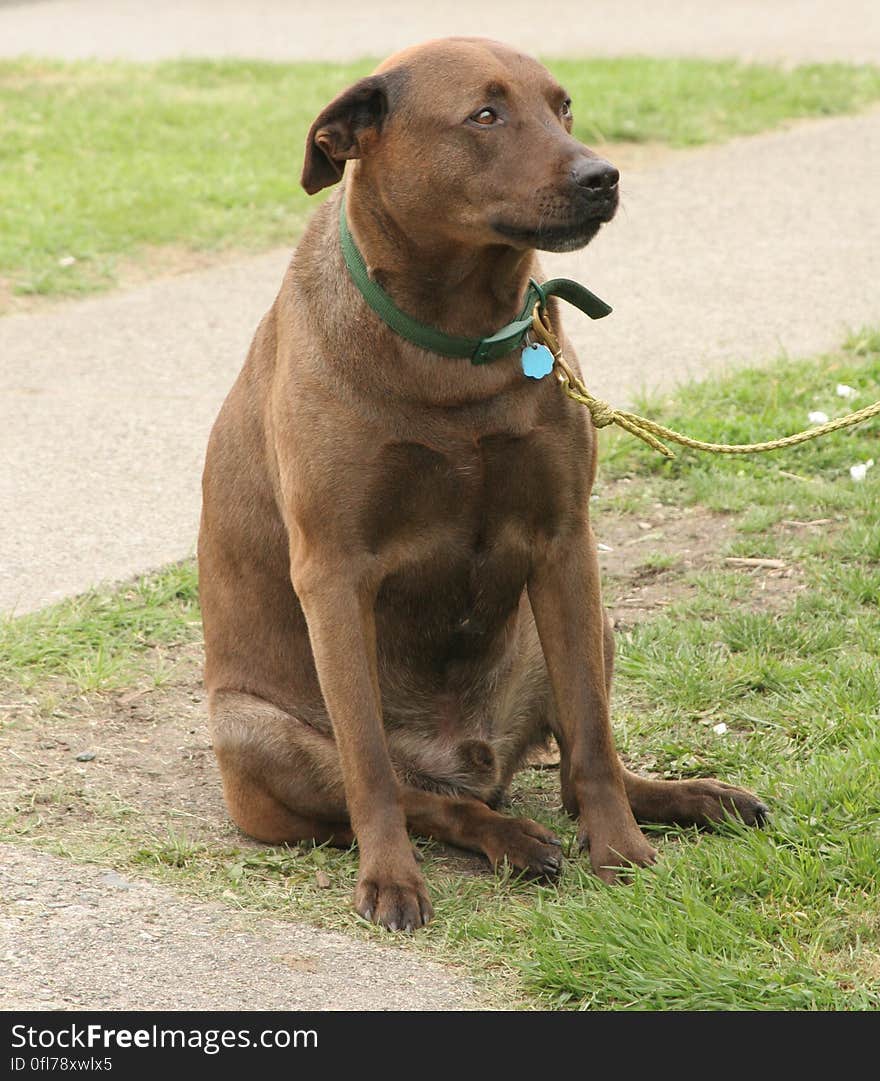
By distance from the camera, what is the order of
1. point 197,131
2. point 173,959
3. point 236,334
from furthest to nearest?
point 197,131 < point 236,334 < point 173,959

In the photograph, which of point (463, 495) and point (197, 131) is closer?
point (463, 495)

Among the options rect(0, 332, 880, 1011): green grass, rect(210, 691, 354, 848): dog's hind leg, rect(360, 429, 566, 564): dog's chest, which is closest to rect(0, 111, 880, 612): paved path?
rect(0, 332, 880, 1011): green grass

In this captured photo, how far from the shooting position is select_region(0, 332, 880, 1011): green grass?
300 cm

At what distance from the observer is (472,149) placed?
329 cm

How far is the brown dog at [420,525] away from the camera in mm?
3324

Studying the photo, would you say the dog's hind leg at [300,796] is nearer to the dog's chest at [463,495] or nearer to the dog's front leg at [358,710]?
the dog's front leg at [358,710]

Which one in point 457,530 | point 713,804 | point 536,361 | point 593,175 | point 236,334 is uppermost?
point 593,175

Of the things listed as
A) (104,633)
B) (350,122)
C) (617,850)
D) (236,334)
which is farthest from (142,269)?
(617,850)

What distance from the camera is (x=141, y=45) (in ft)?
46.8

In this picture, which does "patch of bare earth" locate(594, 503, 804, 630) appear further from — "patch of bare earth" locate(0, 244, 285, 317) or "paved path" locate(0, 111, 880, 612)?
"patch of bare earth" locate(0, 244, 285, 317)

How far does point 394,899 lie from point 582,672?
2.15ft

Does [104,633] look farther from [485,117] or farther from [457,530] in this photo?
[485,117]

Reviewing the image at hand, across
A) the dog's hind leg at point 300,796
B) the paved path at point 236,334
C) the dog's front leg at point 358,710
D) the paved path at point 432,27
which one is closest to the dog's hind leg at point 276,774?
the dog's hind leg at point 300,796

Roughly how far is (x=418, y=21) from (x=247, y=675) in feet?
42.4
